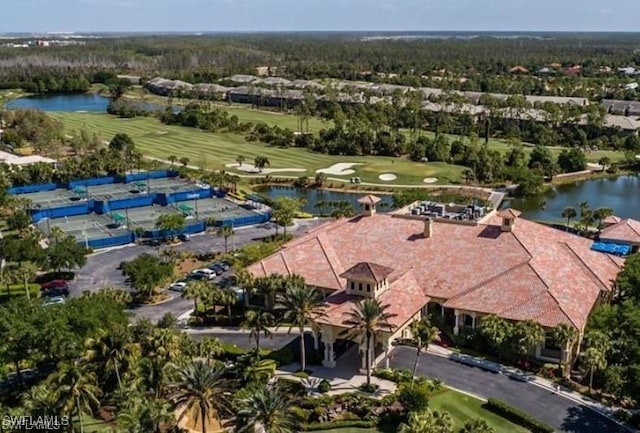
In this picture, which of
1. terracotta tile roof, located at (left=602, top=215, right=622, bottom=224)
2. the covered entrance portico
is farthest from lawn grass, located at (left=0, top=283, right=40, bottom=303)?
terracotta tile roof, located at (left=602, top=215, right=622, bottom=224)

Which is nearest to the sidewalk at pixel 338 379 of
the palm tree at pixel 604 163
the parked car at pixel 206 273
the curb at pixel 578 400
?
the curb at pixel 578 400

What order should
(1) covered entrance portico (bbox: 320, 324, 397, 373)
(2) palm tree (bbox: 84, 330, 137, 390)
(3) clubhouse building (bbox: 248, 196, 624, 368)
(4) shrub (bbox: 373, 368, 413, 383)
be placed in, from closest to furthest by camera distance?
(2) palm tree (bbox: 84, 330, 137, 390)
(4) shrub (bbox: 373, 368, 413, 383)
(1) covered entrance portico (bbox: 320, 324, 397, 373)
(3) clubhouse building (bbox: 248, 196, 624, 368)

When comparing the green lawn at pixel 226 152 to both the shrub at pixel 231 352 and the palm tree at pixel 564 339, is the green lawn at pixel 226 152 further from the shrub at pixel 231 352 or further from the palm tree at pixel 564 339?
the shrub at pixel 231 352

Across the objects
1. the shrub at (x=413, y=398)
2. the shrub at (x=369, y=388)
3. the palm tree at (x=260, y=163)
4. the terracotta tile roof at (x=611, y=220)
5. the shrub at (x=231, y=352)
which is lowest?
the shrub at (x=369, y=388)

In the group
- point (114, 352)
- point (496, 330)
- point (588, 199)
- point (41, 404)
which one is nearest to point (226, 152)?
point (588, 199)

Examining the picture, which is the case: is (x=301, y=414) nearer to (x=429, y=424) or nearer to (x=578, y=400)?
(x=429, y=424)

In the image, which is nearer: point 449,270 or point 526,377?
point 526,377

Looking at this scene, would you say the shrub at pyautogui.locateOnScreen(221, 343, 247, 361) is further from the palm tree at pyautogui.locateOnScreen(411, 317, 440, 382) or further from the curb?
the curb
